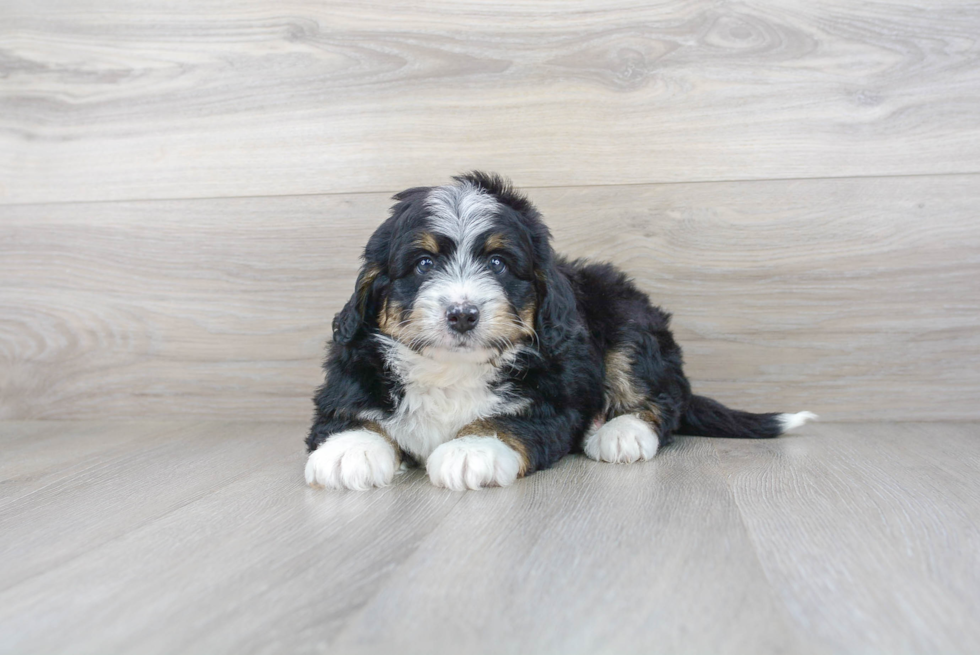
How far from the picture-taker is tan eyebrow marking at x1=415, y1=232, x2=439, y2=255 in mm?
2209

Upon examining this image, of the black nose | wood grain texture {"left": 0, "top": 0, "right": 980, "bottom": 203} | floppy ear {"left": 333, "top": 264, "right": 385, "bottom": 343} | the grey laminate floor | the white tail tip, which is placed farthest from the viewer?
wood grain texture {"left": 0, "top": 0, "right": 980, "bottom": 203}

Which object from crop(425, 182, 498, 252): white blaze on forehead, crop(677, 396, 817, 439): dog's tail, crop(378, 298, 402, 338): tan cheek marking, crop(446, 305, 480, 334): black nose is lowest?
crop(677, 396, 817, 439): dog's tail

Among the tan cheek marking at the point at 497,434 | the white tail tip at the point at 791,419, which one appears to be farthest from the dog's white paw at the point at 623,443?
the white tail tip at the point at 791,419

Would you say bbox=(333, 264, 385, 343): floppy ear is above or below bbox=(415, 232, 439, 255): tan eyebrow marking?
below

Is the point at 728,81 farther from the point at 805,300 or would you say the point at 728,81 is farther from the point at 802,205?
the point at 805,300

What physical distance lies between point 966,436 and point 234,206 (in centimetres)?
294

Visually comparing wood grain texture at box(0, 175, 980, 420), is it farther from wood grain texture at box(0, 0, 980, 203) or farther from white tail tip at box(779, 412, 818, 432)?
white tail tip at box(779, 412, 818, 432)

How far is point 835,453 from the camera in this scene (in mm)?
2555

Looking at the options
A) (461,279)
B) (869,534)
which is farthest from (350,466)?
(869,534)

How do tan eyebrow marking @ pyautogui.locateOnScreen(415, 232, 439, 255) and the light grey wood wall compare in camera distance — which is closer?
tan eyebrow marking @ pyautogui.locateOnScreen(415, 232, 439, 255)

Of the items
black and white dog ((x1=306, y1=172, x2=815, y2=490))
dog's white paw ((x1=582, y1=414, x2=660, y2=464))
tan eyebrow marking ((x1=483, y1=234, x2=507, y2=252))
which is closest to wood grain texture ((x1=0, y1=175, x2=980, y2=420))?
black and white dog ((x1=306, y1=172, x2=815, y2=490))

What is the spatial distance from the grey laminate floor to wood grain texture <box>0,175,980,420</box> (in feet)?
2.46

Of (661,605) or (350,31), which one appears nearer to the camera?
(661,605)

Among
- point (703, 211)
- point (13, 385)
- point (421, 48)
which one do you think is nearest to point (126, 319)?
point (13, 385)
